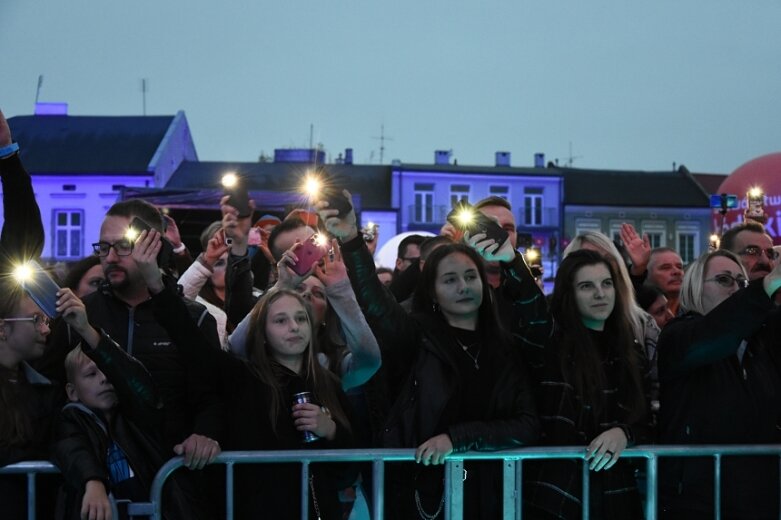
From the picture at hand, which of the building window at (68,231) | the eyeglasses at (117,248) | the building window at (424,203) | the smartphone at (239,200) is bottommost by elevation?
the eyeglasses at (117,248)

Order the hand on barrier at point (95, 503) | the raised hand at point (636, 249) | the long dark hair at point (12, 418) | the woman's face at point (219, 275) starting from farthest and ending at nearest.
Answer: the woman's face at point (219, 275), the raised hand at point (636, 249), the long dark hair at point (12, 418), the hand on barrier at point (95, 503)

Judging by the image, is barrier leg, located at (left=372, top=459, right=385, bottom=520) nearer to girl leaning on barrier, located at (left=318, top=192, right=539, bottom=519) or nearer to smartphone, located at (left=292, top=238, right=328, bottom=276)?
girl leaning on barrier, located at (left=318, top=192, right=539, bottom=519)

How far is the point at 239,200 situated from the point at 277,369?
1070 mm

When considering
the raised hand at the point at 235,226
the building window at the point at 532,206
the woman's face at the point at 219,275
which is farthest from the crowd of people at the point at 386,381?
the building window at the point at 532,206

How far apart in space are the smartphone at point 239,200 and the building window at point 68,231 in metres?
34.6

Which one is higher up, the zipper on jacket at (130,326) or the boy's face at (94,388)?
the zipper on jacket at (130,326)

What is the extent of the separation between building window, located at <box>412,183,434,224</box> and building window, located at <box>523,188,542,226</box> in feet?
15.0

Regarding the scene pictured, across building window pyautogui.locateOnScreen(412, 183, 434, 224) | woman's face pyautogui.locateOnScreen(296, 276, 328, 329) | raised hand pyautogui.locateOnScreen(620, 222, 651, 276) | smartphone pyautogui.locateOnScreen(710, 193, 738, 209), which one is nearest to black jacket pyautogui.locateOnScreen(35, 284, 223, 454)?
woman's face pyautogui.locateOnScreen(296, 276, 328, 329)

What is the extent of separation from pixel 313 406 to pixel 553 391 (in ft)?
3.36

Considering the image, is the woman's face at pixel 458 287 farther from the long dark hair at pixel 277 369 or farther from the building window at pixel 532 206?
the building window at pixel 532 206

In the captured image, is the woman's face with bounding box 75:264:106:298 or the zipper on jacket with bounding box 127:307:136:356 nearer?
the zipper on jacket with bounding box 127:307:136:356

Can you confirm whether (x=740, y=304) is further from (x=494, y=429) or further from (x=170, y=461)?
(x=170, y=461)

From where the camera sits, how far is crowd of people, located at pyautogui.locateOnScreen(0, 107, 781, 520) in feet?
11.5

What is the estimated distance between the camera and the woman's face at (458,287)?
3.89 m
